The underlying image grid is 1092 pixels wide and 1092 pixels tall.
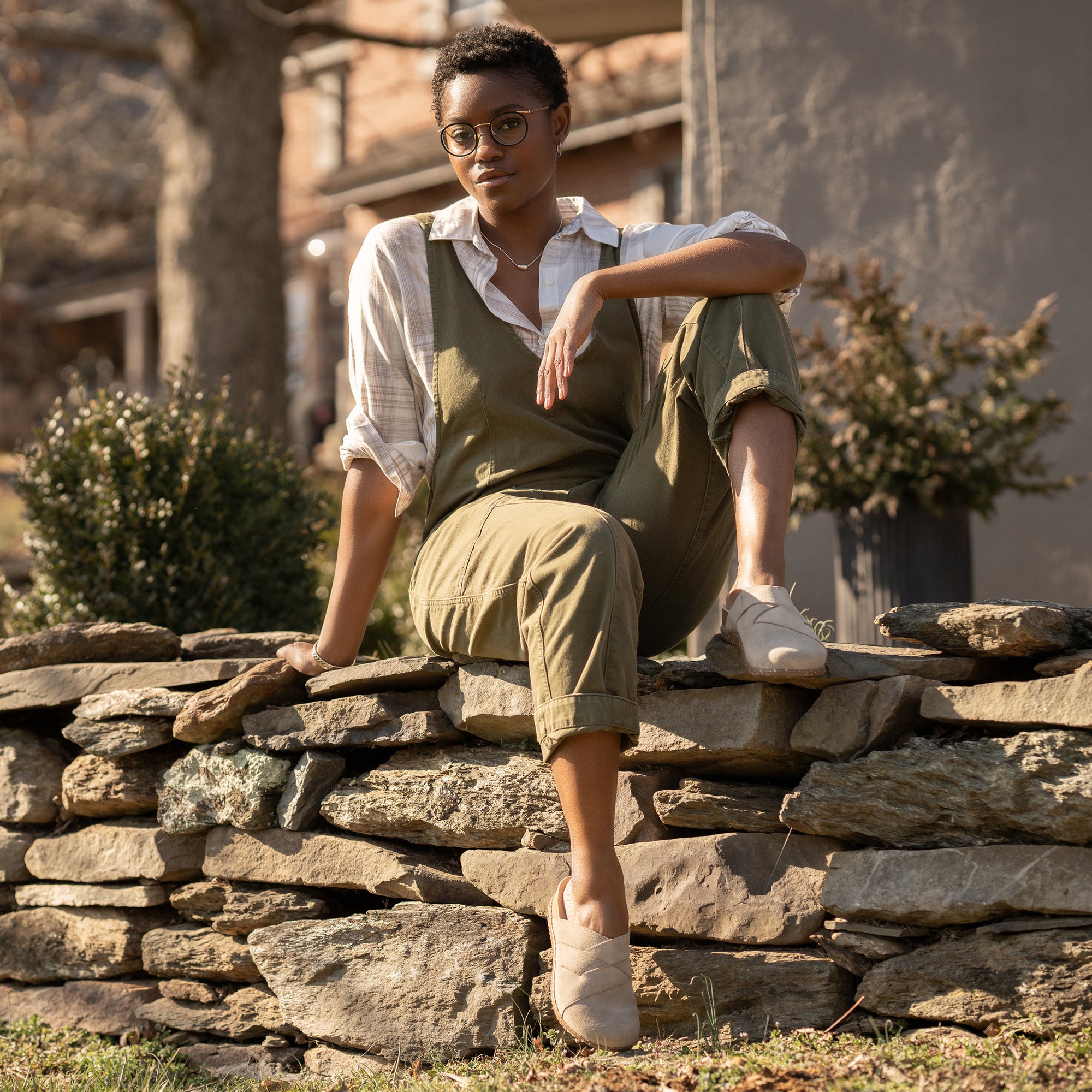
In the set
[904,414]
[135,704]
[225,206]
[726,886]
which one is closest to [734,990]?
[726,886]

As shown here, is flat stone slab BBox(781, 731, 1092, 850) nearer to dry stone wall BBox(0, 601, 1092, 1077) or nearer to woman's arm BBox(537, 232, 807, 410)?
→ dry stone wall BBox(0, 601, 1092, 1077)

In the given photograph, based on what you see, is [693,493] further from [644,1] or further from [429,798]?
[644,1]

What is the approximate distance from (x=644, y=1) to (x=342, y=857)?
524cm

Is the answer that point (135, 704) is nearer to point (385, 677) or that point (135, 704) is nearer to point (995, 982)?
point (385, 677)

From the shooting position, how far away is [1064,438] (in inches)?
199

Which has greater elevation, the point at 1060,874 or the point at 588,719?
the point at 588,719

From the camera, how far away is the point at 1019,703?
2.24m

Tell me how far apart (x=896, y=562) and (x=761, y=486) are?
2.35 metres

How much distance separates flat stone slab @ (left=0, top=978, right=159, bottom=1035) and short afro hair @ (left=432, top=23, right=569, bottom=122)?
7.32ft

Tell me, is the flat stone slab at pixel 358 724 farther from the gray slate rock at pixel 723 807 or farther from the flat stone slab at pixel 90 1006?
the flat stone slab at pixel 90 1006

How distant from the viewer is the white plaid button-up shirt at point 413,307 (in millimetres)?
2691

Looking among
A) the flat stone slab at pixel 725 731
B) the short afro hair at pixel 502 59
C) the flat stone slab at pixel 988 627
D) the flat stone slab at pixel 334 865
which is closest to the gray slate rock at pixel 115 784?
the flat stone slab at pixel 334 865

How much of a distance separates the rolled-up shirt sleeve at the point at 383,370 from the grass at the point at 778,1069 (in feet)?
3.81

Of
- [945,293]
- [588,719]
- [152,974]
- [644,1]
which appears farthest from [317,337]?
[588,719]
